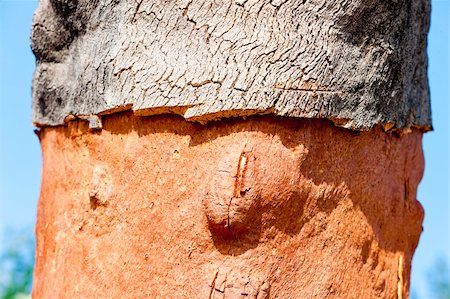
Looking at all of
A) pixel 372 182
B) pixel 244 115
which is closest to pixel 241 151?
pixel 244 115

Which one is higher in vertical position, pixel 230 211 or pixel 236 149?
pixel 236 149

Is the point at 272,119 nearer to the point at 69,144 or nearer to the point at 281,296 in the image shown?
the point at 281,296

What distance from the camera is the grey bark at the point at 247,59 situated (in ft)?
8.44

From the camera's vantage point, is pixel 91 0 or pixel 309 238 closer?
pixel 309 238

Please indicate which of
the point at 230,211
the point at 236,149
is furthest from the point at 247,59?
the point at 230,211

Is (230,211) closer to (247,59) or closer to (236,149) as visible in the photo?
(236,149)

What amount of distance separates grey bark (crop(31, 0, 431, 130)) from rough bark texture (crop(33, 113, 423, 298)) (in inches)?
3.0

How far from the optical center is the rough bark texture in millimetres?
2559

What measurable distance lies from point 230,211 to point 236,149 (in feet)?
0.62

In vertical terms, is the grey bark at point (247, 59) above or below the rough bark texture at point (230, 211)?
above

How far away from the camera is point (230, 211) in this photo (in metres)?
2.54

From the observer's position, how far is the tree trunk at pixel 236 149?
2.56m

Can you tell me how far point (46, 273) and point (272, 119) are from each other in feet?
3.70

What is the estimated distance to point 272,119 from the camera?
258 centimetres
